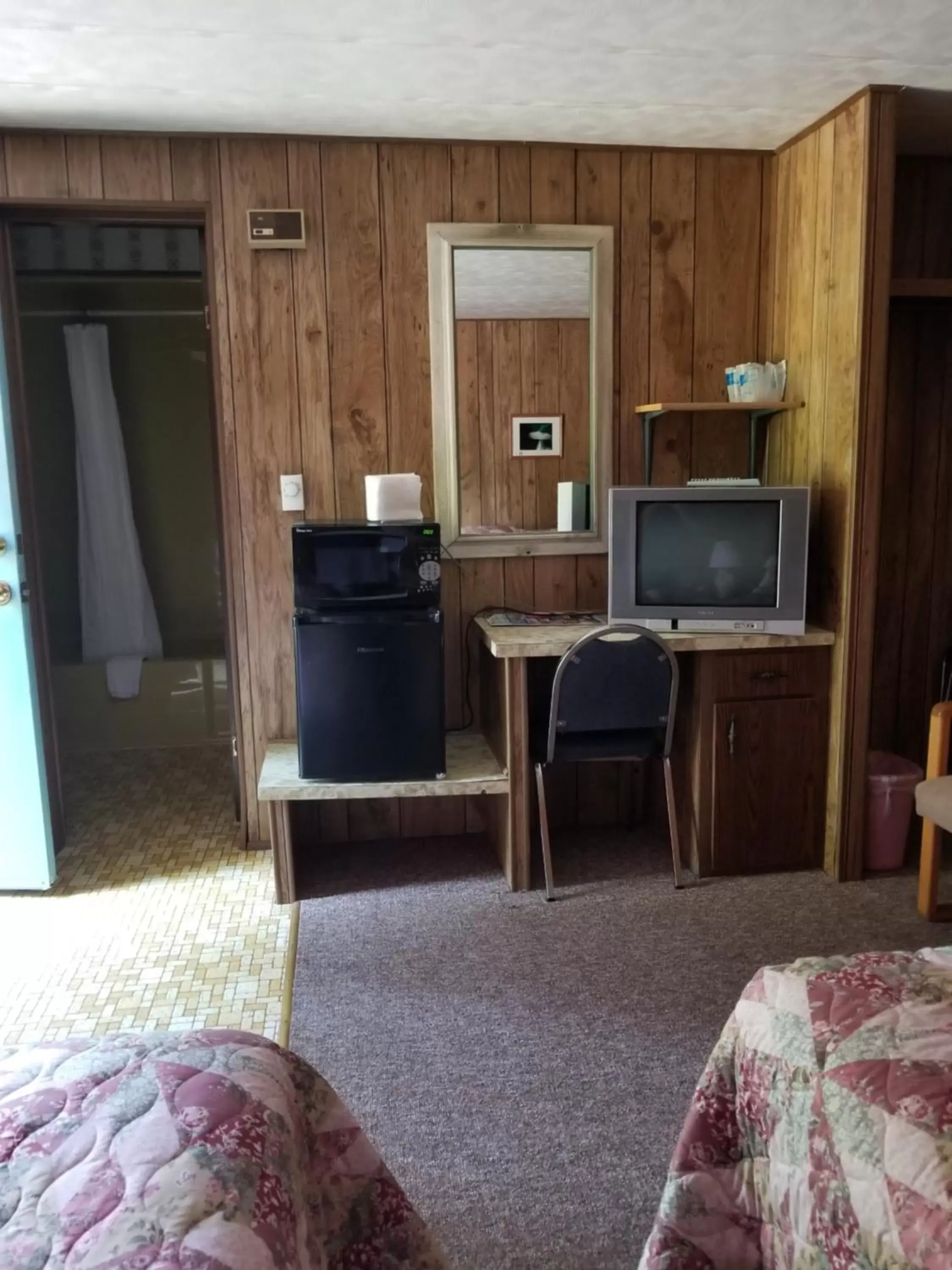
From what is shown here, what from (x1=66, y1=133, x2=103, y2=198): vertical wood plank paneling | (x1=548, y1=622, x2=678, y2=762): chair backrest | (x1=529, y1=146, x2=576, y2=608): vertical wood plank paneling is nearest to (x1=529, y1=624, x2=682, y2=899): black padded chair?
(x1=548, y1=622, x2=678, y2=762): chair backrest

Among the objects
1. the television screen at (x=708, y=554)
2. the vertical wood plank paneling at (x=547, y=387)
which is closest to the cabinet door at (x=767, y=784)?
the television screen at (x=708, y=554)

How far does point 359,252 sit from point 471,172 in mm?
437

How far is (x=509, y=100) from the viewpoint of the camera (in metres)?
2.65

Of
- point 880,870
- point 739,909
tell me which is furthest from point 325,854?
point 880,870

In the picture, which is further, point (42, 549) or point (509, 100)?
point (42, 549)

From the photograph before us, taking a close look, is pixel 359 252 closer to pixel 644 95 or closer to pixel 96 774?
pixel 644 95

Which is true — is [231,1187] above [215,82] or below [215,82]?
below

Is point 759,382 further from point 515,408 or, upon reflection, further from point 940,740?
point 940,740

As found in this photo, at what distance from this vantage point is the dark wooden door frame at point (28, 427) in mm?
2906

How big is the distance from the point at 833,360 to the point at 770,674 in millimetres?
942

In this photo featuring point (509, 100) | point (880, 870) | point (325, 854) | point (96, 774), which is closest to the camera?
point (509, 100)

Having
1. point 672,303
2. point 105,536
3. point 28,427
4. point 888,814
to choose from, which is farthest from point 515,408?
point 105,536

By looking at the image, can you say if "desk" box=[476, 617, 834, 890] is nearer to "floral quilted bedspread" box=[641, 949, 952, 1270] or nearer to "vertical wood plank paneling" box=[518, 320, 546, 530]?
"vertical wood plank paneling" box=[518, 320, 546, 530]

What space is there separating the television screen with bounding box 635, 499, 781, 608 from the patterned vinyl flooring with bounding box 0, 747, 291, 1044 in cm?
151
